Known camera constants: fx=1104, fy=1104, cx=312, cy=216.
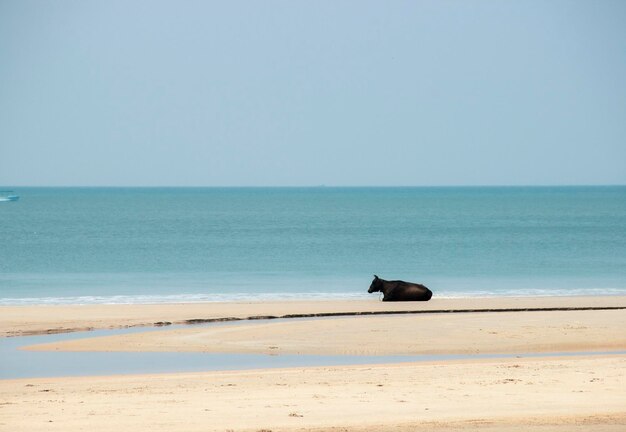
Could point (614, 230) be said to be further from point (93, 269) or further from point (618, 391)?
point (618, 391)

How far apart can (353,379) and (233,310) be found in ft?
38.7

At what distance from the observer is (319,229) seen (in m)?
90.3

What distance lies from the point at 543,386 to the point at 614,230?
73.8 m

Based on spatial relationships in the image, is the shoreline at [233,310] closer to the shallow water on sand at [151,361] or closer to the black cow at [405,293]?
the black cow at [405,293]

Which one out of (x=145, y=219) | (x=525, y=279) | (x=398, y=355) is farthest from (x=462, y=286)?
(x=145, y=219)

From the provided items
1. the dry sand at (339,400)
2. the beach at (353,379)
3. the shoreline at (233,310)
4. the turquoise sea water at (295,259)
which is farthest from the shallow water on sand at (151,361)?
the turquoise sea water at (295,259)

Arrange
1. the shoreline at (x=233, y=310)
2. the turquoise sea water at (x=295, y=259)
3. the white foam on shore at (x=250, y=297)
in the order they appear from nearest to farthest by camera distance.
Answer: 1. the shoreline at (x=233, y=310)
2. the white foam on shore at (x=250, y=297)
3. the turquoise sea water at (x=295, y=259)

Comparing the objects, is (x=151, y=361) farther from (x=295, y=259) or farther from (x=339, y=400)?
(x=295, y=259)

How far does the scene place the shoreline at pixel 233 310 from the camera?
24656 millimetres

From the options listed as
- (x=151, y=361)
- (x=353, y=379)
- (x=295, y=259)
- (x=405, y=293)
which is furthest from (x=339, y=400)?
(x=295, y=259)

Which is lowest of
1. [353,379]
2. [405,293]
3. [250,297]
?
[353,379]

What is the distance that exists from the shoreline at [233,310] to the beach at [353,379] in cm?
10

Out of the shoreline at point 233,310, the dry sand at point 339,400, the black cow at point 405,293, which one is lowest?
the dry sand at point 339,400

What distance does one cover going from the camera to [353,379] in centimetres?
1655
